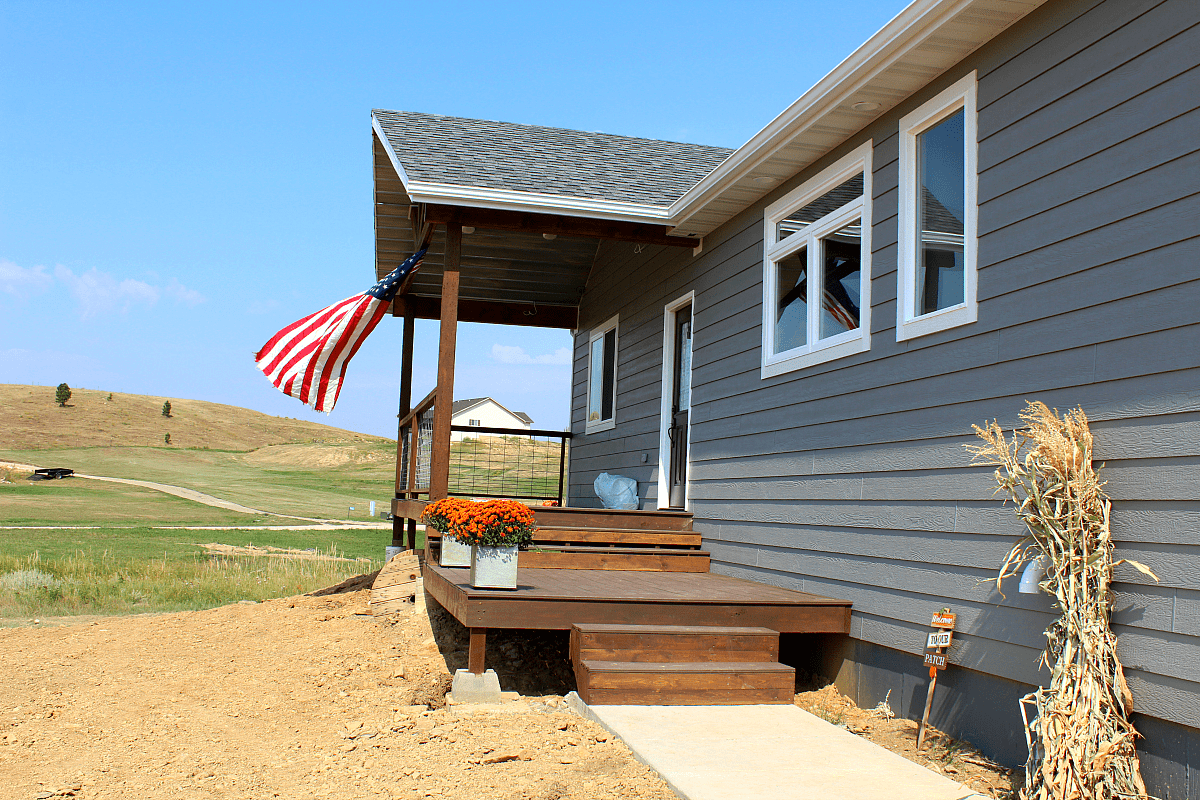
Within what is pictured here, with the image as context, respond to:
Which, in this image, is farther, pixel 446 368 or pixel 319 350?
pixel 319 350

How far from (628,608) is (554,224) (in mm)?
3494

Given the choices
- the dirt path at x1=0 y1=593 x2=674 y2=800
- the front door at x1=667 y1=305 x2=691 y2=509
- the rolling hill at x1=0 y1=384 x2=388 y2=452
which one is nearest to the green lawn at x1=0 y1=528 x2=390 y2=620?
the dirt path at x1=0 y1=593 x2=674 y2=800

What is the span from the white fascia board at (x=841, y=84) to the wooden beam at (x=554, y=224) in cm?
101

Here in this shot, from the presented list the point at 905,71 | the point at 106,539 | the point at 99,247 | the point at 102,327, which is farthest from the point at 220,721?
the point at 102,327

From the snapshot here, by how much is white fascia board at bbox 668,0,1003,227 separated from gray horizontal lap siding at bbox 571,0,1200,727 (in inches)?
12.4

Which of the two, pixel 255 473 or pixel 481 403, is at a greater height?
pixel 481 403

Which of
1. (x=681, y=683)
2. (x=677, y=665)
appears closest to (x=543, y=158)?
(x=677, y=665)

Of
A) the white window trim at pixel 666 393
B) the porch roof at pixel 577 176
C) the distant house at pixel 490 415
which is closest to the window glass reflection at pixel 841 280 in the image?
the porch roof at pixel 577 176

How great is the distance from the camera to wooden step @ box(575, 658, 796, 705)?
4016 mm

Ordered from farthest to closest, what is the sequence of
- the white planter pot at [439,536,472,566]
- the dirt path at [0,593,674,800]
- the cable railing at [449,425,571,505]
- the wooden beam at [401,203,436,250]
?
the cable railing at [449,425,571,505], the wooden beam at [401,203,436,250], the white planter pot at [439,536,472,566], the dirt path at [0,593,674,800]

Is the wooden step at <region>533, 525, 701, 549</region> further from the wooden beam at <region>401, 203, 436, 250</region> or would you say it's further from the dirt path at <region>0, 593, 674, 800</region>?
the wooden beam at <region>401, 203, 436, 250</region>

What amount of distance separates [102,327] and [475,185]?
44.8 m

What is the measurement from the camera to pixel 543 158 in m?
7.89

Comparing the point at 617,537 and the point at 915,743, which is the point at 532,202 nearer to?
the point at 617,537
